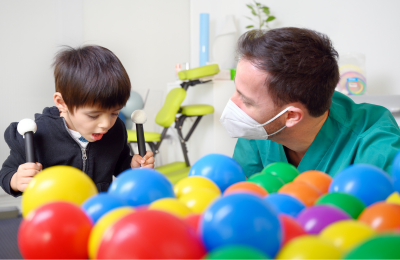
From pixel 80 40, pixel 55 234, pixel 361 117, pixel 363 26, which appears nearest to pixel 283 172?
pixel 361 117

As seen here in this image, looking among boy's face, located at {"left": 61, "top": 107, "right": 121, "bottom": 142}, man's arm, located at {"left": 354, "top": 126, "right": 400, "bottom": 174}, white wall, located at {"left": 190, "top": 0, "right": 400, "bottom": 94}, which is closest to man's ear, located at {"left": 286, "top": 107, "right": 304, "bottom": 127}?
man's arm, located at {"left": 354, "top": 126, "right": 400, "bottom": 174}

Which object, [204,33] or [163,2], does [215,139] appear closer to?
[204,33]

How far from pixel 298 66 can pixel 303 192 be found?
0.52 m

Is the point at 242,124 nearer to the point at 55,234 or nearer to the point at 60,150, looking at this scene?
the point at 60,150

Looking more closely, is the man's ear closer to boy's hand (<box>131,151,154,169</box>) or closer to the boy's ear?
boy's hand (<box>131,151,154,169</box>)

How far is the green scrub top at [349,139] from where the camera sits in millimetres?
960

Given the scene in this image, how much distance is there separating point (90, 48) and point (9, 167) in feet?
1.50

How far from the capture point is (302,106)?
109 cm

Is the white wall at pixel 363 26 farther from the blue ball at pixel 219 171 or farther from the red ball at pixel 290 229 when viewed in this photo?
the red ball at pixel 290 229

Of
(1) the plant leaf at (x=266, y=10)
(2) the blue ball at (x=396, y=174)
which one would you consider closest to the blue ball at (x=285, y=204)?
(2) the blue ball at (x=396, y=174)

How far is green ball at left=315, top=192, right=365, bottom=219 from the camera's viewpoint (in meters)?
0.53

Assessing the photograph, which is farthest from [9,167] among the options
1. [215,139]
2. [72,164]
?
[215,139]

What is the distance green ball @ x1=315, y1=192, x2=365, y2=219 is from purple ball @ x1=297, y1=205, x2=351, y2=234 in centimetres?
5

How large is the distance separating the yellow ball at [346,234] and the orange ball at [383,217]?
52 millimetres
